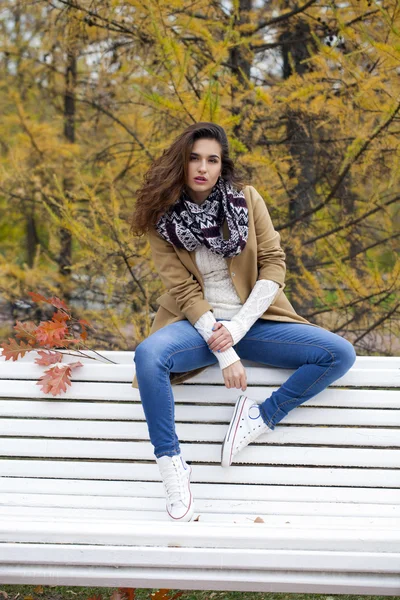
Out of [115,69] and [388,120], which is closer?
[388,120]

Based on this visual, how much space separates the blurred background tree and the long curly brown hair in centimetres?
78

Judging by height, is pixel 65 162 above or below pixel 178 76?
below

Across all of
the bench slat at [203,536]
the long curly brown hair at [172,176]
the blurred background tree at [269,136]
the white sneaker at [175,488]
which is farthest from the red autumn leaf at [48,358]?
the blurred background tree at [269,136]

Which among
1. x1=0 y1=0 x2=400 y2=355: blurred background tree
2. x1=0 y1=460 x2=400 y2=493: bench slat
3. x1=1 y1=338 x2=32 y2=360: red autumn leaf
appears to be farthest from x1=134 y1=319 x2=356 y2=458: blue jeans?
x1=0 y1=0 x2=400 y2=355: blurred background tree

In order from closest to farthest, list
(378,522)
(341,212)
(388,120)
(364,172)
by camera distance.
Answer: (378,522), (388,120), (364,172), (341,212)

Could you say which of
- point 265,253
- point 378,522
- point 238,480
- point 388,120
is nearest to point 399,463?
point 378,522

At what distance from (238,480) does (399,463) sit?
0.66m

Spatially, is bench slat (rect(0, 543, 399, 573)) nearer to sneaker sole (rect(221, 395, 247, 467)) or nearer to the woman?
the woman

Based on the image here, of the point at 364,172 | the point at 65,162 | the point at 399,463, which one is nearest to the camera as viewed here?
the point at 399,463

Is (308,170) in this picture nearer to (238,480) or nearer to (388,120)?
(388,120)

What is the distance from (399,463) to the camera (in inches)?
107

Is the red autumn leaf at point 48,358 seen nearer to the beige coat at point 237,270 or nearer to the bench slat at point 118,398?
the bench slat at point 118,398

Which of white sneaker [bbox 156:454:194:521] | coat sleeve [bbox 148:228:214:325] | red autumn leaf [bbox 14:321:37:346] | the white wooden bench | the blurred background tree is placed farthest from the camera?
the blurred background tree

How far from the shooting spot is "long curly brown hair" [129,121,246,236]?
2.74 metres
